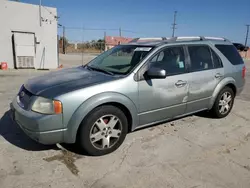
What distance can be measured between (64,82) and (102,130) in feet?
2.89

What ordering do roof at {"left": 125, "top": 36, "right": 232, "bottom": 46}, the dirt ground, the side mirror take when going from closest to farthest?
the dirt ground
the side mirror
roof at {"left": 125, "top": 36, "right": 232, "bottom": 46}

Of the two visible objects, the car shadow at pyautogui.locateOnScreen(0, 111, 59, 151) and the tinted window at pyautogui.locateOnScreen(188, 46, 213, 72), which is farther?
the tinted window at pyautogui.locateOnScreen(188, 46, 213, 72)

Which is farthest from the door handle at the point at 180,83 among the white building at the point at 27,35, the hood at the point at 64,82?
the white building at the point at 27,35

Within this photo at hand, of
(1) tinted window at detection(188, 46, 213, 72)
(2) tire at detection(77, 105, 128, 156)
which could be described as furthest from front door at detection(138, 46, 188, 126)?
(2) tire at detection(77, 105, 128, 156)

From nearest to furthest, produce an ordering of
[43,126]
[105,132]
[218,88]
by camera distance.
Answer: [43,126], [105,132], [218,88]

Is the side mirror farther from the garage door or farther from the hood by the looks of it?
the garage door

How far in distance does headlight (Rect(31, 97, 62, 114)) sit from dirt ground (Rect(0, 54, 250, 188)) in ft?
2.37

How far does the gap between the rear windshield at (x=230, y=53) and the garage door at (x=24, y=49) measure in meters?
10.2

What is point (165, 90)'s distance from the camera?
143 inches

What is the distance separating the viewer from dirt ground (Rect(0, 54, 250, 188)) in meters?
2.63

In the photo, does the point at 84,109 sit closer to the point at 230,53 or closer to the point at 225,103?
the point at 225,103

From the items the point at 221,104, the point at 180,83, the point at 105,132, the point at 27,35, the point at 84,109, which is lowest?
the point at 105,132

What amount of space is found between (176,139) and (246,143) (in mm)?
1181

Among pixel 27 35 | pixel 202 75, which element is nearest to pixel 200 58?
pixel 202 75
